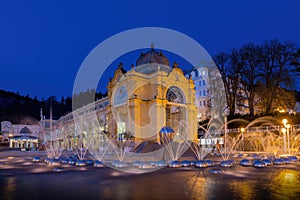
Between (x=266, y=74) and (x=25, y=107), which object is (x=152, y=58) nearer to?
(x=266, y=74)

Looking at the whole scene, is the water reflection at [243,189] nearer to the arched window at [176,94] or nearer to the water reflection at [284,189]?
the water reflection at [284,189]

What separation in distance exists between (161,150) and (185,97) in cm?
1926

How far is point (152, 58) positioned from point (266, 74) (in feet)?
64.5

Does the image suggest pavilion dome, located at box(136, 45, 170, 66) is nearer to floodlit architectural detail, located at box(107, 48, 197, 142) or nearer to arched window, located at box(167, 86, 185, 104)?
floodlit architectural detail, located at box(107, 48, 197, 142)

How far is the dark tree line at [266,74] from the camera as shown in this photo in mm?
42625

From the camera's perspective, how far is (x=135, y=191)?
8.83m

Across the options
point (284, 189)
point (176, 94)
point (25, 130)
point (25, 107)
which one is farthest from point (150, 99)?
point (25, 107)

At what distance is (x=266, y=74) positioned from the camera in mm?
43938

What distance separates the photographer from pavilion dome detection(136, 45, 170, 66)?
4638 centimetres

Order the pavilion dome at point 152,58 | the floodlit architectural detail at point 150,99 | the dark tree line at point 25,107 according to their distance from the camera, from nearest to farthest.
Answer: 1. the floodlit architectural detail at point 150,99
2. the pavilion dome at point 152,58
3. the dark tree line at point 25,107

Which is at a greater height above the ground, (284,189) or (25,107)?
(25,107)

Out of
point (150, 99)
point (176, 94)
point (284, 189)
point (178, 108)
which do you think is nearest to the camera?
point (284, 189)

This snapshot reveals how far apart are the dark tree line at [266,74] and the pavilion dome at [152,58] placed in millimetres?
11754

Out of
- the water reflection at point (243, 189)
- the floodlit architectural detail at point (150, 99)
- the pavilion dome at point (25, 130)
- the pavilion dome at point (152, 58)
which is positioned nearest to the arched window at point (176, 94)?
the floodlit architectural detail at point (150, 99)
